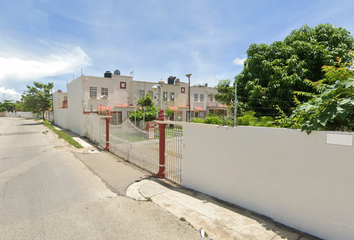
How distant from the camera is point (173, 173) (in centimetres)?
670

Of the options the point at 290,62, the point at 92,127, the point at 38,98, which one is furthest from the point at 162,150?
the point at 38,98

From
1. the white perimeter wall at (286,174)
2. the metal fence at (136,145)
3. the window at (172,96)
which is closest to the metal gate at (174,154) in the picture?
the metal fence at (136,145)

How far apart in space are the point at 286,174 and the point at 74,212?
15.5ft

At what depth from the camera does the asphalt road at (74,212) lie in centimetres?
367

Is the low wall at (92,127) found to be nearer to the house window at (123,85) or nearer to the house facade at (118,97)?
the house facade at (118,97)

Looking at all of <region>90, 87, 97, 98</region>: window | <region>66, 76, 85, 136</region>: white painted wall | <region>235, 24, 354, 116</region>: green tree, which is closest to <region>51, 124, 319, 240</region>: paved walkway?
<region>235, 24, 354, 116</region>: green tree

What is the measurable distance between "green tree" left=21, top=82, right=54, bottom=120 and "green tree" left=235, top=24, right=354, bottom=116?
42152 millimetres

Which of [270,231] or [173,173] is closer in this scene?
[270,231]

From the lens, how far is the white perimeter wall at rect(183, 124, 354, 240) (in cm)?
321

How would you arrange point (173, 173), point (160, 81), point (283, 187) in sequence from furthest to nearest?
point (160, 81), point (173, 173), point (283, 187)

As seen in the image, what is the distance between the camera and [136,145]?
8500 mm

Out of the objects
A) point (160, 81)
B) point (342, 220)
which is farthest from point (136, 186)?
point (160, 81)

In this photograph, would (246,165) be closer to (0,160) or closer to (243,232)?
(243,232)

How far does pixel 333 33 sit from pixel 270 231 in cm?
921
